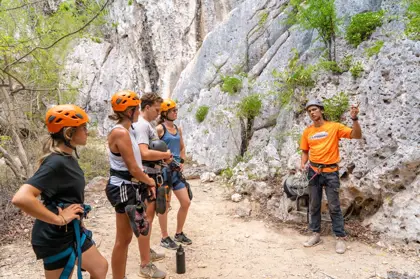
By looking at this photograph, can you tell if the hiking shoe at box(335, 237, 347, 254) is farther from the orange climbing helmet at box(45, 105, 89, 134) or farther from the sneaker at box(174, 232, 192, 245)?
the orange climbing helmet at box(45, 105, 89, 134)

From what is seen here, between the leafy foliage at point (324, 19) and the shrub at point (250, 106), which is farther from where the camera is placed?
the shrub at point (250, 106)

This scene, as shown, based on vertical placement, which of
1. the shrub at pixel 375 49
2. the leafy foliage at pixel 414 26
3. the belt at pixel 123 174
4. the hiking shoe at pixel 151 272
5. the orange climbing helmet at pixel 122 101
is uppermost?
the leafy foliage at pixel 414 26

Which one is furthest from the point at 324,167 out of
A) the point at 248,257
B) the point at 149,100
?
the point at 149,100

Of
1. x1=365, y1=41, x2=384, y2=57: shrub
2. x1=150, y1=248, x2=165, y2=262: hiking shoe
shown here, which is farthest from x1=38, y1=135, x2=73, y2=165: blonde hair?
x1=365, y1=41, x2=384, y2=57: shrub

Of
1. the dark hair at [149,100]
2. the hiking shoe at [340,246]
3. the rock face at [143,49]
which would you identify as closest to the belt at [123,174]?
the dark hair at [149,100]

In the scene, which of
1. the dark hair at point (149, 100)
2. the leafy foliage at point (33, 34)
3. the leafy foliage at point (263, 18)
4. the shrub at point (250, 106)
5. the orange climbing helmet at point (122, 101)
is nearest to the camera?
the orange climbing helmet at point (122, 101)

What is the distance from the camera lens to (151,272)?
3.76m

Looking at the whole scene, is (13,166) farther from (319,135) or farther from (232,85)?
(319,135)

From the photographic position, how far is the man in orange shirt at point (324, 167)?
14.7ft

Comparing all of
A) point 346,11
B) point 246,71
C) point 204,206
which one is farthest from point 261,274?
point 246,71

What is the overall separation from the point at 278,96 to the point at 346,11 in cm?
282

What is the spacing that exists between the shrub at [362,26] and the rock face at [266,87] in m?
0.18

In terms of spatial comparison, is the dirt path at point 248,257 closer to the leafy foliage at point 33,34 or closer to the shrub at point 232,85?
the leafy foliage at point 33,34

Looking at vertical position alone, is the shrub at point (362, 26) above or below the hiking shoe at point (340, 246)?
above
